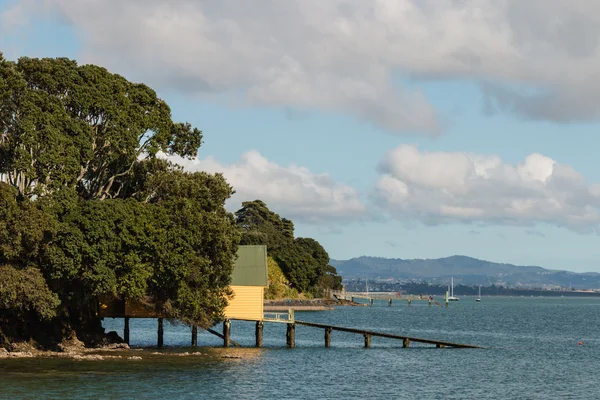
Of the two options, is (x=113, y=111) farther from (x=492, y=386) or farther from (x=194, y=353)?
(x=492, y=386)

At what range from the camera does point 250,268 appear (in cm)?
6556

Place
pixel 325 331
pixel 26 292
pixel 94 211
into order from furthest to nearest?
pixel 325 331 < pixel 94 211 < pixel 26 292

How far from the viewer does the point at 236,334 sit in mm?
91625

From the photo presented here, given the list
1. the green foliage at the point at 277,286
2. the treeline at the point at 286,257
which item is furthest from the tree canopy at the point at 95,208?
the green foliage at the point at 277,286

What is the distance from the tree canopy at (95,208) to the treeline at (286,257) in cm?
9899

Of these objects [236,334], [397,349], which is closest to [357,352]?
[397,349]

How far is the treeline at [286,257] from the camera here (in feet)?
548

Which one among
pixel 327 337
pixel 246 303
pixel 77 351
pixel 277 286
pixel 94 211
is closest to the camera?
pixel 94 211

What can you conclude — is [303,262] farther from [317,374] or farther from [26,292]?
[26,292]

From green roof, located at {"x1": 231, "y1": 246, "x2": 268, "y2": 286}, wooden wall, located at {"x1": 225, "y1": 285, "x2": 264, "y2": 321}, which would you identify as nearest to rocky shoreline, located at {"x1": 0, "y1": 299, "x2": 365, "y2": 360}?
wooden wall, located at {"x1": 225, "y1": 285, "x2": 264, "y2": 321}

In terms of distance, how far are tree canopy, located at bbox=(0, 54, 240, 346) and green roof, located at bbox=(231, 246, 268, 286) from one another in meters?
3.42

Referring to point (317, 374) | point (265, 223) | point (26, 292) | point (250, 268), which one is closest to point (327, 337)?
point (250, 268)

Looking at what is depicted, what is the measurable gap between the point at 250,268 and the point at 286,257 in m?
104

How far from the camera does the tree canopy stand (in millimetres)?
51875
